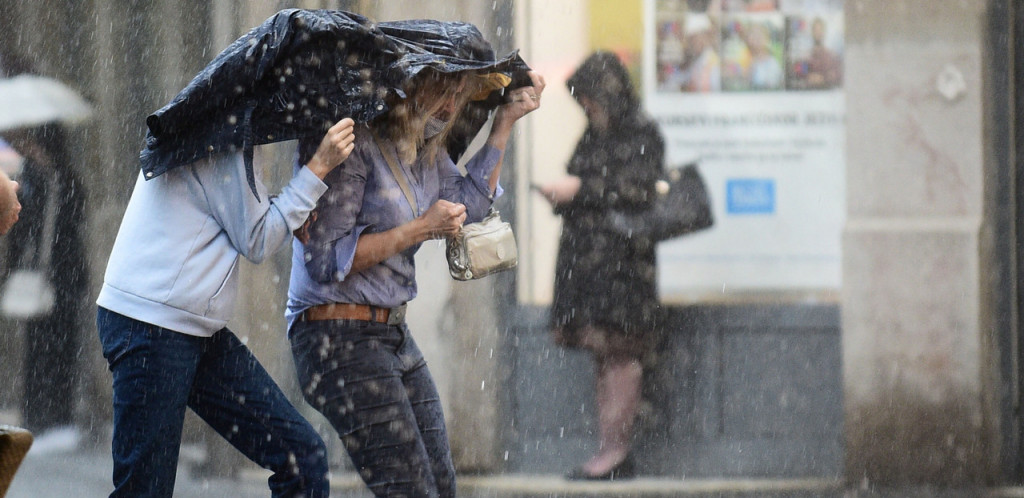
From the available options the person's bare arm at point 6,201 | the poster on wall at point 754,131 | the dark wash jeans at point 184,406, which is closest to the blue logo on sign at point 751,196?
the poster on wall at point 754,131

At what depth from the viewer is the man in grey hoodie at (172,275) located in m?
3.20

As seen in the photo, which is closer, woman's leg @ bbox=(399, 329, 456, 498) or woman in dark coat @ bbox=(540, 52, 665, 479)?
woman's leg @ bbox=(399, 329, 456, 498)

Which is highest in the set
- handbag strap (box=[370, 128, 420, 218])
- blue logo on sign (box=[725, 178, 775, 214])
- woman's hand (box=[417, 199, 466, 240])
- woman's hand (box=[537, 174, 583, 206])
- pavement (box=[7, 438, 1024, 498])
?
handbag strap (box=[370, 128, 420, 218])

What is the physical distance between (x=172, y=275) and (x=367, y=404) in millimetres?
651

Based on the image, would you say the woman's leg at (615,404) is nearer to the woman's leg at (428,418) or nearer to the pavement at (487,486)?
the pavement at (487,486)

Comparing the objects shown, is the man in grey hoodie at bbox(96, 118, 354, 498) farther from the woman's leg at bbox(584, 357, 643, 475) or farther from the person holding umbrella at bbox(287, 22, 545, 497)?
the woman's leg at bbox(584, 357, 643, 475)

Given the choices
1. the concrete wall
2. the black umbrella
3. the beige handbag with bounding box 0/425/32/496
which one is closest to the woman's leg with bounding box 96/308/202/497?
the black umbrella

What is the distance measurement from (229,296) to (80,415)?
11.1 ft

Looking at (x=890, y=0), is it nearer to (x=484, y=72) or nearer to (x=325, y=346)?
(x=484, y=72)

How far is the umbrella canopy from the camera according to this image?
20.5ft

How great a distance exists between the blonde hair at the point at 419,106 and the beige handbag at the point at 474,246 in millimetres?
48

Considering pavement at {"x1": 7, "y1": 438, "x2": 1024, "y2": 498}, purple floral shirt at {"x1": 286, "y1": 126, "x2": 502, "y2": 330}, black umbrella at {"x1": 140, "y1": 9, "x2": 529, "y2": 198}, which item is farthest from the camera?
pavement at {"x1": 7, "y1": 438, "x2": 1024, "y2": 498}

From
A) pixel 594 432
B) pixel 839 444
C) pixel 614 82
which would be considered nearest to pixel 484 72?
pixel 614 82

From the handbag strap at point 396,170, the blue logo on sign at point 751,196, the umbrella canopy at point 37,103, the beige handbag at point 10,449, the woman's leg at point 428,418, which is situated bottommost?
the woman's leg at point 428,418
